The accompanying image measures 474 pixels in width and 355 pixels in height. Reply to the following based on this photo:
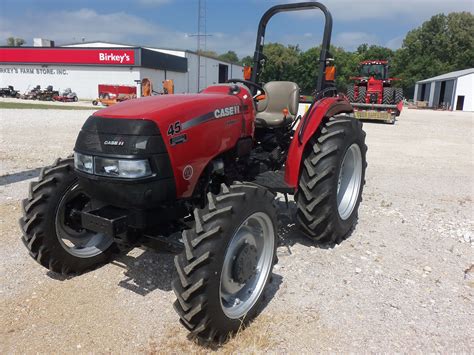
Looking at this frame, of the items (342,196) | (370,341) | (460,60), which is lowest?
(370,341)

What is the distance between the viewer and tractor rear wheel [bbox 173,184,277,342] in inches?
93.8

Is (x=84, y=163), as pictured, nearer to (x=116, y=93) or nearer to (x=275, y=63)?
(x=275, y=63)

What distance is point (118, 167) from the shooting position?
260 cm

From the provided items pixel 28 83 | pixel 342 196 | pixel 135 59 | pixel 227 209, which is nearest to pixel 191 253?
pixel 227 209

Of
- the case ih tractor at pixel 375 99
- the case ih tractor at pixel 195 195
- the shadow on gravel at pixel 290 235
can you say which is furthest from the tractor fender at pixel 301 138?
the case ih tractor at pixel 375 99

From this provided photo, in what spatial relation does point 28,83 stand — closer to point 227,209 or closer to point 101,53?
Answer: point 101,53

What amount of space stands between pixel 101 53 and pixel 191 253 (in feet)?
122

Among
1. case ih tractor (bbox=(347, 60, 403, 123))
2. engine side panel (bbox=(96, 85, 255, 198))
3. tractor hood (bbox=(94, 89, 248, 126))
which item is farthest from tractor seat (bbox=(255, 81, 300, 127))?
case ih tractor (bbox=(347, 60, 403, 123))

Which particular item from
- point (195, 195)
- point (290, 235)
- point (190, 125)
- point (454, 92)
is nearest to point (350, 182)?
point (290, 235)

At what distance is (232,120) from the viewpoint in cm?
335

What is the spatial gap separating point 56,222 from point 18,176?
3.96m

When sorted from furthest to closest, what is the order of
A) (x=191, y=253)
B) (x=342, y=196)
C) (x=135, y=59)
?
(x=135, y=59)
(x=342, y=196)
(x=191, y=253)

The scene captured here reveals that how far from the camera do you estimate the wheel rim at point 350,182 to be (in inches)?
180

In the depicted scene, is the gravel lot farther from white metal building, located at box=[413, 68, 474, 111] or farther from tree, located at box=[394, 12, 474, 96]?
tree, located at box=[394, 12, 474, 96]
